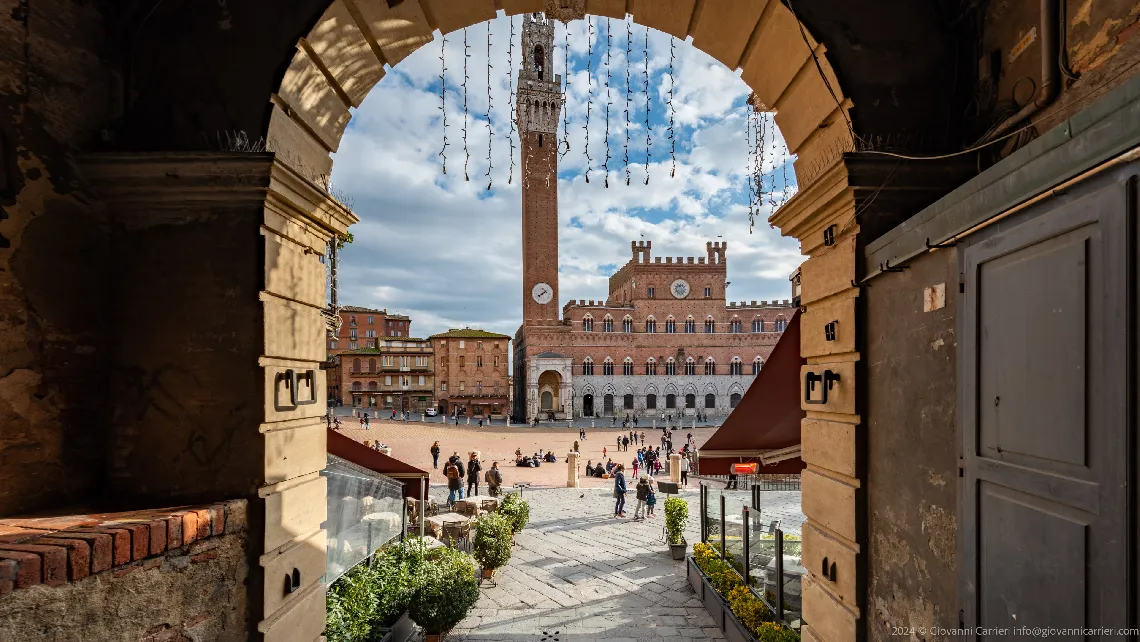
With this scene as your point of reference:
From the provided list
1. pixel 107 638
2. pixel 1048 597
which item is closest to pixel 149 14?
pixel 107 638

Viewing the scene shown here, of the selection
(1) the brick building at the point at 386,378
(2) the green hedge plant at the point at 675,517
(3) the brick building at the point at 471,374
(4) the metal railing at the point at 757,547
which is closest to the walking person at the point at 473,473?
(2) the green hedge plant at the point at 675,517

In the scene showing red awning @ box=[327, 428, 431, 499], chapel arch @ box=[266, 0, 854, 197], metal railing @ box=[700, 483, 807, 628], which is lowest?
metal railing @ box=[700, 483, 807, 628]

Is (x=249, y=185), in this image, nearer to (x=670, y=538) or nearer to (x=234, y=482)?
(x=234, y=482)

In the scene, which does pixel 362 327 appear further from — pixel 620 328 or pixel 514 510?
pixel 514 510

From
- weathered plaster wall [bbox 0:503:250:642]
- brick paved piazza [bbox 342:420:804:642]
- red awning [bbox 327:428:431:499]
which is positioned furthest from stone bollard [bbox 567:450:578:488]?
weathered plaster wall [bbox 0:503:250:642]

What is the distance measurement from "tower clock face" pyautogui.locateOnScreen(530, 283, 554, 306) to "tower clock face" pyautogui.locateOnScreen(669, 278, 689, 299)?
447 inches

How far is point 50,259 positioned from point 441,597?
5157 mm

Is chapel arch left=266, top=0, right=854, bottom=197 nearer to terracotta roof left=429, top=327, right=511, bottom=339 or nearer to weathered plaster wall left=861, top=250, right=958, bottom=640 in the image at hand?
weathered plaster wall left=861, top=250, right=958, bottom=640

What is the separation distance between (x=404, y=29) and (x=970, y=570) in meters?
4.31

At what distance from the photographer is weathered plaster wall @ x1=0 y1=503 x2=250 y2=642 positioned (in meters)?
2.10

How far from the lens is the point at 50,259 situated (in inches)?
111

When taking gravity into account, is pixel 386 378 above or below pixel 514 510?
below

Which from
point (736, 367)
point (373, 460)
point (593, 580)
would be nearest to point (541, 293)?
point (736, 367)

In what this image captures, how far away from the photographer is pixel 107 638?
236 cm
